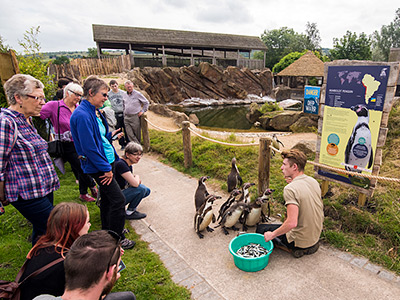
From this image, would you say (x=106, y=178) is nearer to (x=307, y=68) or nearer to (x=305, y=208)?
(x=305, y=208)

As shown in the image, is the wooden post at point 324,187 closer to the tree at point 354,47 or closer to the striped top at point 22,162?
the striped top at point 22,162

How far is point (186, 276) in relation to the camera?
3.29m

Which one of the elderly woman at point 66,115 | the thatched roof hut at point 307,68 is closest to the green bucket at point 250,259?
the elderly woman at point 66,115

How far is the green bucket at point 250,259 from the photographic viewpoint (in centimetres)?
323

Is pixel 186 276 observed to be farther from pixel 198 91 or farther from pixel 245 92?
pixel 245 92

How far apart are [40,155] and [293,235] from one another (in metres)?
3.26

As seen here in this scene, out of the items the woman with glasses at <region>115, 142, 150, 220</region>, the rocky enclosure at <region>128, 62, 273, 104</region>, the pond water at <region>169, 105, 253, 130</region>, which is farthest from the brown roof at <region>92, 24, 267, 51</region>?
the woman with glasses at <region>115, 142, 150, 220</region>

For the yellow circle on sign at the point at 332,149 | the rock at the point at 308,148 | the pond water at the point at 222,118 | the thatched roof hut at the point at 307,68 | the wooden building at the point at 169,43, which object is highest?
the wooden building at the point at 169,43

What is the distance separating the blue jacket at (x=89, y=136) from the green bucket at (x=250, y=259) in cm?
200

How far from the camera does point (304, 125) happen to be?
14891 millimetres

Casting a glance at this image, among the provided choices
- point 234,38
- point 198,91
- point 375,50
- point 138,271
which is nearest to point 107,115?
point 138,271

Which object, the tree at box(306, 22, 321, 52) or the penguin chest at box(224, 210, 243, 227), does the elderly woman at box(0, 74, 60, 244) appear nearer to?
the penguin chest at box(224, 210, 243, 227)

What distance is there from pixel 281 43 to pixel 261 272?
249ft

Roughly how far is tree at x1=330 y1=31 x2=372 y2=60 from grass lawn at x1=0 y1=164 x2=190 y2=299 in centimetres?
4151
